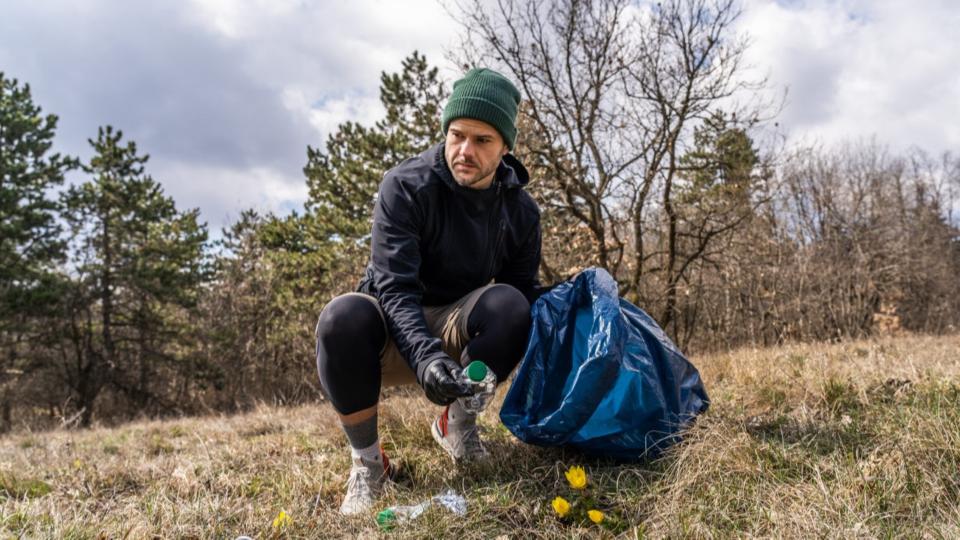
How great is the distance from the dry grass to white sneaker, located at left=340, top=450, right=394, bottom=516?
2.5 inches

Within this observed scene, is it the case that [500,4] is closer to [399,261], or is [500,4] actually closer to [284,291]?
[399,261]

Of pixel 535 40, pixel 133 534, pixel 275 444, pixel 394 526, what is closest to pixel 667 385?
pixel 394 526

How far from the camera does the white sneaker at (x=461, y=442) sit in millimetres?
1977

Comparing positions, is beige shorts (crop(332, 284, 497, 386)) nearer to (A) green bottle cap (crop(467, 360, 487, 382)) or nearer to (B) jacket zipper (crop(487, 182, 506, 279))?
(B) jacket zipper (crop(487, 182, 506, 279))

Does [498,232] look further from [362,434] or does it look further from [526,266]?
[362,434]

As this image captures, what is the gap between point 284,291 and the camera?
49.9ft

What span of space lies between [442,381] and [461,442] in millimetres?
632

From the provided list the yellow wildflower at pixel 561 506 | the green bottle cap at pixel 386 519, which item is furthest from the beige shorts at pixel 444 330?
the yellow wildflower at pixel 561 506

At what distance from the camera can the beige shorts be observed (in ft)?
6.40

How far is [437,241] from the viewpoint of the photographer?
79.3 inches

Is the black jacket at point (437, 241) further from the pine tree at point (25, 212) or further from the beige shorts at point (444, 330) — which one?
the pine tree at point (25, 212)

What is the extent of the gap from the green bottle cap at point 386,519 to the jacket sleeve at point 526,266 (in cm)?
104

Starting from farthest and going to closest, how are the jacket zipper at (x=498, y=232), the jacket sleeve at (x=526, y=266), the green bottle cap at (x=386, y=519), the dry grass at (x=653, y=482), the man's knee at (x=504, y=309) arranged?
the jacket sleeve at (x=526, y=266), the jacket zipper at (x=498, y=232), the man's knee at (x=504, y=309), the green bottle cap at (x=386, y=519), the dry grass at (x=653, y=482)

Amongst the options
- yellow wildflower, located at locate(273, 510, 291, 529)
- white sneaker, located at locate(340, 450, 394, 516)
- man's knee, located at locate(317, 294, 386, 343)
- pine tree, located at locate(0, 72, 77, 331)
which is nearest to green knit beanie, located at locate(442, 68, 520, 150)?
man's knee, located at locate(317, 294, 386, 343)
